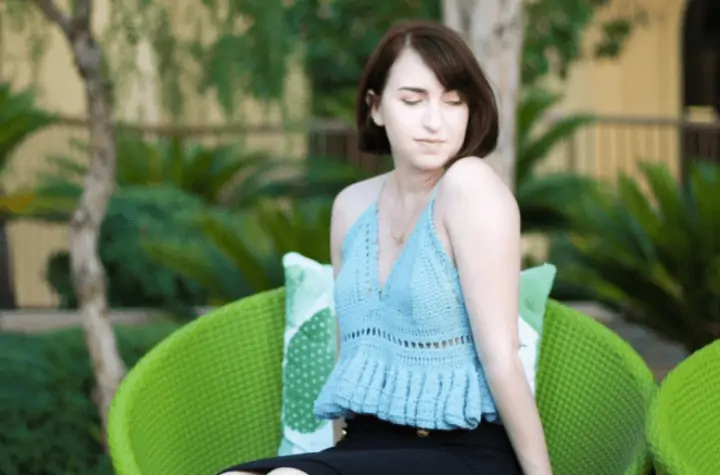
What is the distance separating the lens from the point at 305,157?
29.8 feet

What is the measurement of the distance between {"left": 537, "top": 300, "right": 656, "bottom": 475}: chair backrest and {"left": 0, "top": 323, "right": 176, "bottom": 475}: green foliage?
210 centimetres

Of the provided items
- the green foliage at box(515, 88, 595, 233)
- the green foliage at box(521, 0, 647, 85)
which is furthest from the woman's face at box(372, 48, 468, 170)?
the green foliage at box(515, 88, 595, 233)

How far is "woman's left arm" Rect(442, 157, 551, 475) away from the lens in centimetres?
255

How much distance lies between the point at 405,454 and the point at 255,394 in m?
0.81

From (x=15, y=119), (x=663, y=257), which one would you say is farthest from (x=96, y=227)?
(x=15, y=119)

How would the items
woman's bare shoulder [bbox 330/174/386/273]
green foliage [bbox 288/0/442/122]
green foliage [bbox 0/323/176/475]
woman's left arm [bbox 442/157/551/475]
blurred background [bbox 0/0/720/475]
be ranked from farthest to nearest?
green foliage [bbox 288/0/442/122] → blurred background [bbox 0/0/720/475] → green foliage [bbox 0/323/176/475] → woman's bare shoulder [bbox 330/174/386/273] → woman's left arm [bbox 442/157/551/475]

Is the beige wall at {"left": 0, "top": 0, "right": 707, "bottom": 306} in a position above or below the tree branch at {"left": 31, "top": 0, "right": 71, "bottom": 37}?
below

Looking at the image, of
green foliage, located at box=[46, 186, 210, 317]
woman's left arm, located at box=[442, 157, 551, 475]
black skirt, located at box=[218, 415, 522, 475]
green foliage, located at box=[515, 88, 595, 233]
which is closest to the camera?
black skirt, located at box=[218, 415, 522, 475]

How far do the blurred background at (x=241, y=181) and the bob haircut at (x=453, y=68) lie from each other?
5.73 ft

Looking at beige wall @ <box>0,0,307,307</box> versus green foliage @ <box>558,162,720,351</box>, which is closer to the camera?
green foliage @ <box>558,162,720,351</box>

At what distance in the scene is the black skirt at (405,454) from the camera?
2.39 meters

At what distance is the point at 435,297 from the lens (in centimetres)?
264

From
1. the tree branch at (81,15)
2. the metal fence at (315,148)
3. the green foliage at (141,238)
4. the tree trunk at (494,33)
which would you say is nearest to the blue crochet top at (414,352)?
the tree branch at (81,15)

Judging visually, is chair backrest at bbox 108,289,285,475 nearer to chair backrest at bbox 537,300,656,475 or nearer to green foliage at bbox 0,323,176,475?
chair backrest at bbox 537,300,656,475
